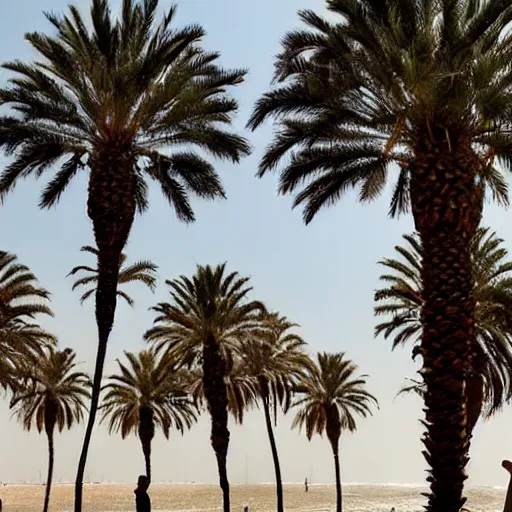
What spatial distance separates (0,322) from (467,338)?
1914 centimetres

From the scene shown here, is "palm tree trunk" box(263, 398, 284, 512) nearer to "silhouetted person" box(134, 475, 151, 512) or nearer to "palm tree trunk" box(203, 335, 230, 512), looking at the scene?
"palm tree trunk" box(203, 335, 230, 512)

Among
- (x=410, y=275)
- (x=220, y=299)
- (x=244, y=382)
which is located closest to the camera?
(x=410, y=275)

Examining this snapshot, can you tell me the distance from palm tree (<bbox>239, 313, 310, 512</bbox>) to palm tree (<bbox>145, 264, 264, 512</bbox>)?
0.73 meters

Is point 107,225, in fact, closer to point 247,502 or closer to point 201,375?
point 201,375

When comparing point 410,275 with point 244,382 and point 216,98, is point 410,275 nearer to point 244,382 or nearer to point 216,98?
point 216,98

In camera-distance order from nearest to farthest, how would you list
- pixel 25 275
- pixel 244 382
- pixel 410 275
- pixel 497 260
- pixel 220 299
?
pixel 497 260 → pixel 410 275 → pixel 25 275 → pixel 220 299 → pixel 244 382

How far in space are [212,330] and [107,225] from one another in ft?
45.2

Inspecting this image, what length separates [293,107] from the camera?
17219 millimetres

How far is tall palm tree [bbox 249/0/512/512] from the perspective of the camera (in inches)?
542

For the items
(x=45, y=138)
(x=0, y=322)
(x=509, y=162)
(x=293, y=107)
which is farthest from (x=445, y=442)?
(x=0, y=322)

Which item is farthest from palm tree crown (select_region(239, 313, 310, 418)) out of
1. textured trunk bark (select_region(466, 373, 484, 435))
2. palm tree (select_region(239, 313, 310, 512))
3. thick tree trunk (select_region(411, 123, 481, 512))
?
thick tree trunk (select_region(411, 123, 481, 512))

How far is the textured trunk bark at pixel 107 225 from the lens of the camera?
19203mm

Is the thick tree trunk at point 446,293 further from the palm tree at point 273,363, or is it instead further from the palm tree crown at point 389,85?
the palm tree at point 273,363

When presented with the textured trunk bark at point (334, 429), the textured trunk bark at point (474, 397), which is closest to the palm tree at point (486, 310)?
the textured trunk bark at point (474, 397)
